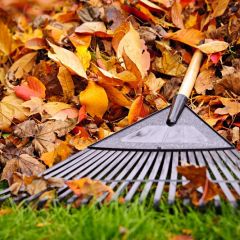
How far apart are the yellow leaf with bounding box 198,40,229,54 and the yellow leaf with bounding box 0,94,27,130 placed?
789 millimetres

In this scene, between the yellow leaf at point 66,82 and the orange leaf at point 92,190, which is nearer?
the orange leaf at point 92,190

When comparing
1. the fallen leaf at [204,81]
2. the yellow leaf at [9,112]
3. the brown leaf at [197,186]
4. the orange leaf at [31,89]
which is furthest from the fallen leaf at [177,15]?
the brown leaf at [197,186]

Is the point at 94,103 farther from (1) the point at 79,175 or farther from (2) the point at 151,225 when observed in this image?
(2) the point at 151,225

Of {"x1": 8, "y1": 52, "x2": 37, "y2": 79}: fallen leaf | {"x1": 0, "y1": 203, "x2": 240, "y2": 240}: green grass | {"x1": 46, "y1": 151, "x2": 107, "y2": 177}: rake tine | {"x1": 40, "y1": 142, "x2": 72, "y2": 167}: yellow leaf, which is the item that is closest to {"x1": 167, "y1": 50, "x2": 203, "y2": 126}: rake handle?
{"x1": 46, "y1": 151, "x2": 107, "y2": 177}: rake tine

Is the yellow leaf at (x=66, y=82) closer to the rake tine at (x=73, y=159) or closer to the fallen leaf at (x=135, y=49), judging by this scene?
the fallen leaf at (x=135, y=49)

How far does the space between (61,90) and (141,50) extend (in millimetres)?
381

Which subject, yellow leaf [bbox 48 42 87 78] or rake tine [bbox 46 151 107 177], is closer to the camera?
rake tine [bbox 46 151 107 177]

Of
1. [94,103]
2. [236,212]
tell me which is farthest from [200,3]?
[236,212]

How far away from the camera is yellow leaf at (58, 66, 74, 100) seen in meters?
2.07

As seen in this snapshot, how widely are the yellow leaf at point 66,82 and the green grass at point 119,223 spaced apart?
0.79 m

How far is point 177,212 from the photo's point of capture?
1310 mm

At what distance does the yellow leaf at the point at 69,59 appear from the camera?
6.60 ft

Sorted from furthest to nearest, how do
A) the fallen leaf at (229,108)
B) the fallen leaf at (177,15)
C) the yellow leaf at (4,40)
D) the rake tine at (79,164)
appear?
the yellow leaf at (4,40) < the fallen leaf at (177,15) < the fallen leaf at (229,108) < the rake tine at (79,164)

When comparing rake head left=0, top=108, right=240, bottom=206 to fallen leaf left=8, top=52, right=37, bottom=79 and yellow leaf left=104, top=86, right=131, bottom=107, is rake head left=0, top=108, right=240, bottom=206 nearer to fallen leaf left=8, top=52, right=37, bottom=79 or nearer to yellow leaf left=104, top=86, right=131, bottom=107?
yellow leaf left=104, top=86, right=131, bottom=107
